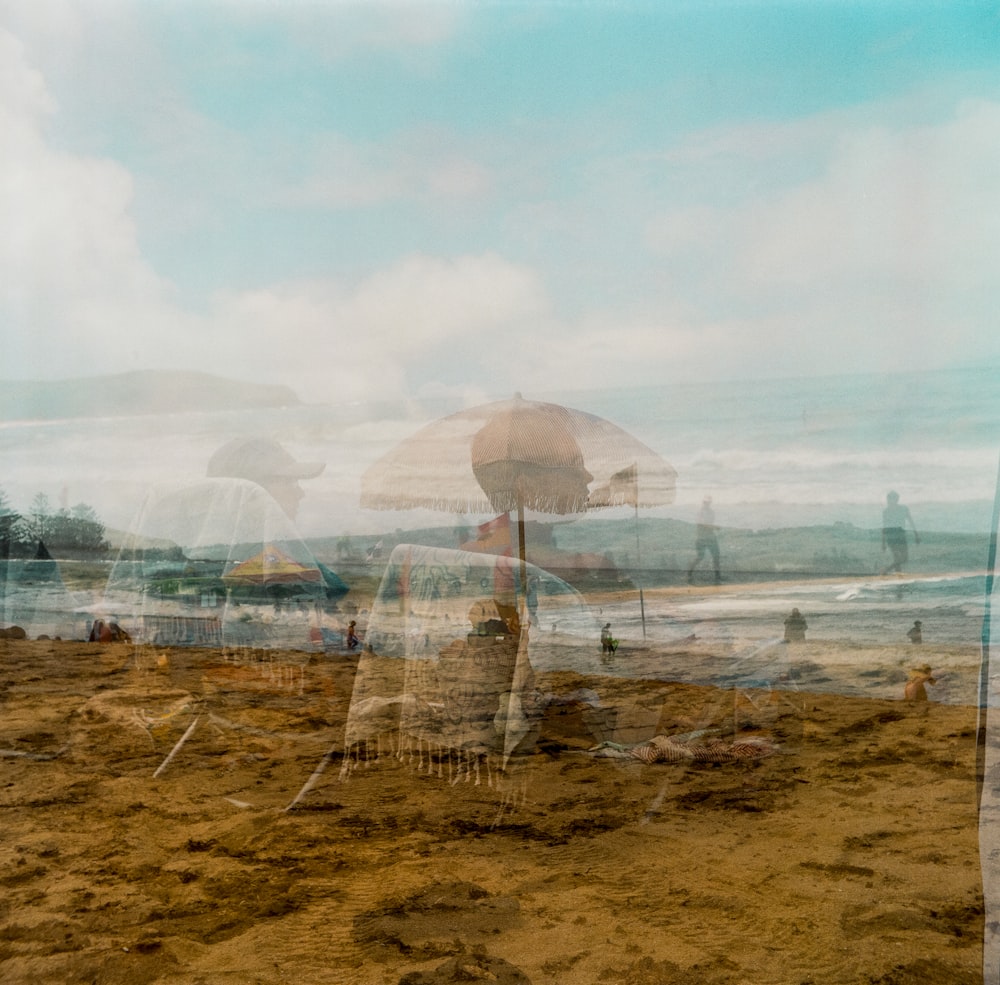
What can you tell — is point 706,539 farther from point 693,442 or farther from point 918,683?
point 918,683

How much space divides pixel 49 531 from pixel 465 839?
133cm

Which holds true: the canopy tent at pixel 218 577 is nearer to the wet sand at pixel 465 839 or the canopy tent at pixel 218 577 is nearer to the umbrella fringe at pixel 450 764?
the wet sand at pixel 465 839

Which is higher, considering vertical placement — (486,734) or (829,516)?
(829,516)

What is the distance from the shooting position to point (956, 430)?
2.09 meters

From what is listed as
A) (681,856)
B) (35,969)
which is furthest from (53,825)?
(681,856)

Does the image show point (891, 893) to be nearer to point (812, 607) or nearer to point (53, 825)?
point (812, 607)

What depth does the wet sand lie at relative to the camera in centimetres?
119

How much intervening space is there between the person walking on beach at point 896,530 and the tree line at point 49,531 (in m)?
2.19

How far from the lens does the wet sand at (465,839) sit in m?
1.19

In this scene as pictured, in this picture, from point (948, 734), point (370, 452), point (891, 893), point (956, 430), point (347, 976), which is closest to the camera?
point (347, 976)

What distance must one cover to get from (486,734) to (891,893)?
83 cm

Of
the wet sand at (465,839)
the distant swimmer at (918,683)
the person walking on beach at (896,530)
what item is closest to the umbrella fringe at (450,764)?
the wet sand at (465,839)

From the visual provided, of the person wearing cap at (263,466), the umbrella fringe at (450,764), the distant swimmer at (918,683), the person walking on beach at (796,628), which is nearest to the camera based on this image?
the umbrella fringe at (450,764)

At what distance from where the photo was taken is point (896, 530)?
2.29m
